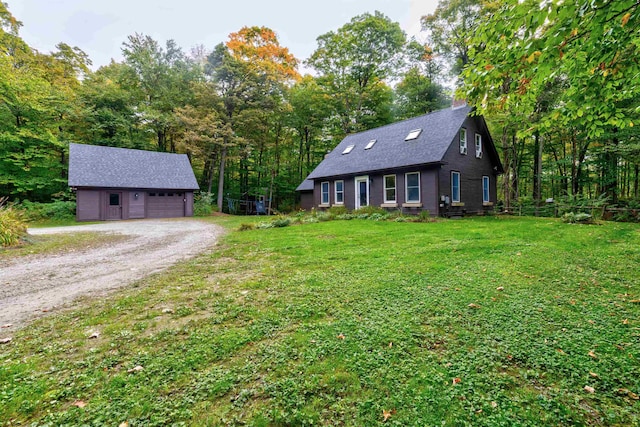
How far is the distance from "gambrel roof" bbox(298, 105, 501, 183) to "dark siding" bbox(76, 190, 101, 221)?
14.3m

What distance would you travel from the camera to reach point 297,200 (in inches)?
1104

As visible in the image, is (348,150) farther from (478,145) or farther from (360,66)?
(360,66)

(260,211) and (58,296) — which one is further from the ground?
(260,211)

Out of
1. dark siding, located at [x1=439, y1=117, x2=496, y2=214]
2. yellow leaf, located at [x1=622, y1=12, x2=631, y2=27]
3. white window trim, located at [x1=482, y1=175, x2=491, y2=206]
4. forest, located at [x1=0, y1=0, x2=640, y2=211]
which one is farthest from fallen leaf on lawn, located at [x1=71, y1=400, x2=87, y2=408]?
forest, located at [x1=0, y1=0, x2=640, y2=211]

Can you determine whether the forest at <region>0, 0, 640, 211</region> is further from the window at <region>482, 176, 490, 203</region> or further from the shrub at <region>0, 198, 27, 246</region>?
the shrub at <region>0, 198, 27, 246</region>

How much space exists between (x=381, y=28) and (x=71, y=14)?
24621 millimetres

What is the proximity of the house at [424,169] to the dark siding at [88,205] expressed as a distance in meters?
15.0

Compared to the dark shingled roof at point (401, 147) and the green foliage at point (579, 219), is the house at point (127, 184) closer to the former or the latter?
the dark shingled roof at point (401, 147)

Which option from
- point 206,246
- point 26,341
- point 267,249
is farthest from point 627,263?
point 206,246

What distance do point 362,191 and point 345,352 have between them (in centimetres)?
1387

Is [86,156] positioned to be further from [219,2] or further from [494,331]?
[494,331]

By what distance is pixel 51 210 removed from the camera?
56.0ft

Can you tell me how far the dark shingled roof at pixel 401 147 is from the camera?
516 inches

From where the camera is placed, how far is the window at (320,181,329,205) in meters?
18.1
